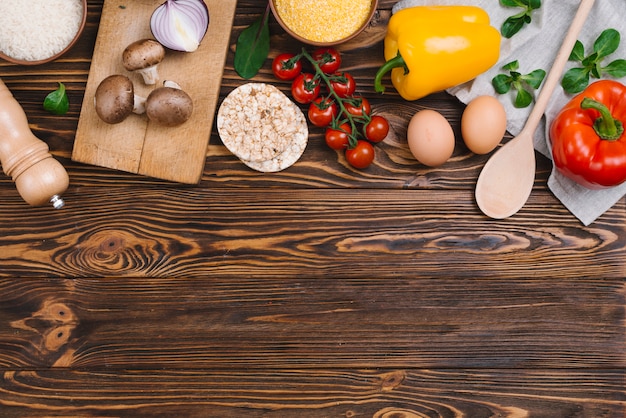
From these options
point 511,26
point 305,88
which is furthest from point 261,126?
point 511,26

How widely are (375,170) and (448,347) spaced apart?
41 cm

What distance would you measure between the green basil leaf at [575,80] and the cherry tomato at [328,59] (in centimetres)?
48

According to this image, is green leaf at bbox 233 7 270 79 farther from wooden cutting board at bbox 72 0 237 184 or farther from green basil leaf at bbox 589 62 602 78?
green basil leaf at bbox 589 62 602 78

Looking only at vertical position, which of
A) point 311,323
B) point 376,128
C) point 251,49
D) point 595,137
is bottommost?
point 311,323

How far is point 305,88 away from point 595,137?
0.58 metres

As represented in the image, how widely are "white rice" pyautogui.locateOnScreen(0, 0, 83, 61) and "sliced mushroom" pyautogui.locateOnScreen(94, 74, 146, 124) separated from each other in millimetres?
127

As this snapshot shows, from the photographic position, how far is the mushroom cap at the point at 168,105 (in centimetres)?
111

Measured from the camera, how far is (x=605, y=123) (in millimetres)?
1123

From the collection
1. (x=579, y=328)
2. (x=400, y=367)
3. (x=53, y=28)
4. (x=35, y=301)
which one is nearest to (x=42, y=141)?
(x=53, y=28)

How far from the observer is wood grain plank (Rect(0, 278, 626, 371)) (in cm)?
124

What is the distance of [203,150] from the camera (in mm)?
1189

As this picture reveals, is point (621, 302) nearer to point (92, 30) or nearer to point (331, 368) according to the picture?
point (331, 368)

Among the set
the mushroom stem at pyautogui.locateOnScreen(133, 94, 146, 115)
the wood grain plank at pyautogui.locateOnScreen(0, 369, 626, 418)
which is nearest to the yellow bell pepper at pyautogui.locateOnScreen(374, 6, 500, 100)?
the mushroom stem at pyautogui.locateOnScreen(133, 94, 146, 115)

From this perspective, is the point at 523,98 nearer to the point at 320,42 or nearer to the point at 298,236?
the point at 320,42
